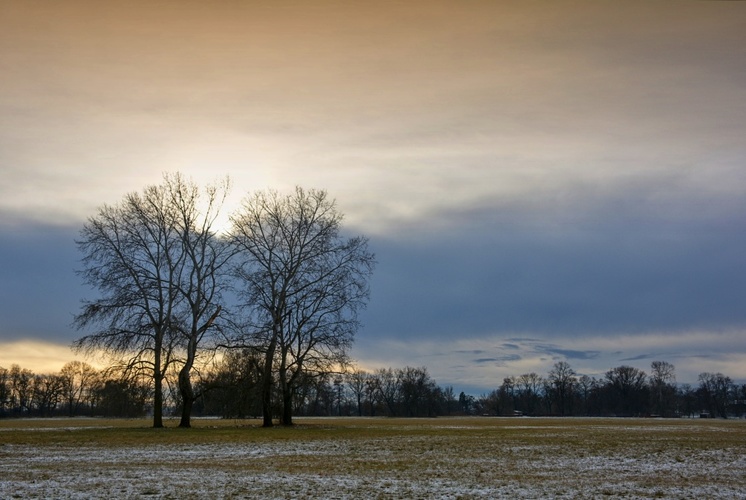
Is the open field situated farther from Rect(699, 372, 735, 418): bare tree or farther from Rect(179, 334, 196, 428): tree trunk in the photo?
Rect(699, 372, 735, 418): bare tree

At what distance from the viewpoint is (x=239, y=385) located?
44.8m

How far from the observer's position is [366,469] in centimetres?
2116

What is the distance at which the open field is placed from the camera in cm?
1631

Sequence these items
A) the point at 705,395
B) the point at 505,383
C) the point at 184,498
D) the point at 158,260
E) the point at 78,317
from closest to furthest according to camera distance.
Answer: the point at 184,498 → the point at 78,317 → the point at 158,260 → the point at 705,395 → the point at 505,383

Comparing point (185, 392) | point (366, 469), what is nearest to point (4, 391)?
point (185, 392)

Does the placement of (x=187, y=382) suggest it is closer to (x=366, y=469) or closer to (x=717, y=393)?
(x=366, y=469)

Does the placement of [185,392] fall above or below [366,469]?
above

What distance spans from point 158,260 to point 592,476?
113 ft

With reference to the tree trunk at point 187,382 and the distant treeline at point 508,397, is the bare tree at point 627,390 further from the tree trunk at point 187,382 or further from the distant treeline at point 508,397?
the tree trunk at point 187,382

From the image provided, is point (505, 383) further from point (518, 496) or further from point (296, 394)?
point (518, 496)

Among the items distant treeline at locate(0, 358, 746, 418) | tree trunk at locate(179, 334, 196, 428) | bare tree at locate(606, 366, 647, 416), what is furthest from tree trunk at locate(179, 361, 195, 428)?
bare tree at locate(606, 366, 647, 416)

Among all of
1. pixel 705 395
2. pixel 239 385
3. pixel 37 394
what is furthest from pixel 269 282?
pixel 705 395

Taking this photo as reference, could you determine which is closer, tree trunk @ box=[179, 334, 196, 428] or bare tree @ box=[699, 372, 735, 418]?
tree trunk @ box=[179, 334, 196, 428]

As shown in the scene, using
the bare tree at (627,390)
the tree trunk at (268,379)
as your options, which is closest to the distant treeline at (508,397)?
the bare tree at (627,390)
